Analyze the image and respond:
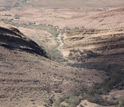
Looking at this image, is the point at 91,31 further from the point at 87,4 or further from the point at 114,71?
the point at 87,4

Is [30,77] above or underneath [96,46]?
underneath

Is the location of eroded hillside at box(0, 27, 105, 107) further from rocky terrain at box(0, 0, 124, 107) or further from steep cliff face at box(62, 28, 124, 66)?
steep cliff face at box(62, 28, 124, 66)

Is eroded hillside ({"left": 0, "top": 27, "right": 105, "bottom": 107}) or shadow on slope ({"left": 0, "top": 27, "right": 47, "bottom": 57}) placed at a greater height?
shadow on slope ({"left": 0, "top": 27, "right": 47, "bottom": 57})

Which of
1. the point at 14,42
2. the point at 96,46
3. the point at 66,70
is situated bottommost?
the point at 66,70

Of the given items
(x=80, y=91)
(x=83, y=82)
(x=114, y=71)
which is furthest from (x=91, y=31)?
(x=80, y=91)

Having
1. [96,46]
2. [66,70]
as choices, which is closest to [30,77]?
[66,70]

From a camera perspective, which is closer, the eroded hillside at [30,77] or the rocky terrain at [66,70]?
the eroded hillside at [30,77]

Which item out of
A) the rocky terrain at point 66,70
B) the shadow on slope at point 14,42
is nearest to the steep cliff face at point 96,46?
the rocky terrain at point 66,70

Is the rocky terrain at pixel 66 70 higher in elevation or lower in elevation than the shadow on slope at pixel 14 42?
lower

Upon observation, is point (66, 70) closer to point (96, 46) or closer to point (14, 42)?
point (14, 42)

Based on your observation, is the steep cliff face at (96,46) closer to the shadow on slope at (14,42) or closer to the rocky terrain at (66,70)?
the rocky terrain at (66,70)

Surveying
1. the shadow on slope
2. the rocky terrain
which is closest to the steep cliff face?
the rocky terrain
